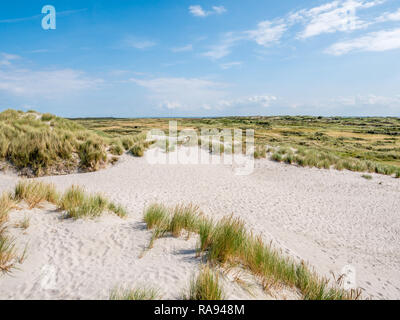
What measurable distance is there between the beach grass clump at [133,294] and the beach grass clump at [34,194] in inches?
147

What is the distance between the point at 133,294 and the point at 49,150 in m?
11.3

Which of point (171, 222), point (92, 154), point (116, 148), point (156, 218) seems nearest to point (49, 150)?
point (92, 154)

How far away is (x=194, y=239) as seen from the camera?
169 inches

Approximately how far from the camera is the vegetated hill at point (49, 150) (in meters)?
10.6

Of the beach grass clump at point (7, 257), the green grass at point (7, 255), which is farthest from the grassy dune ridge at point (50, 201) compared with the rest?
the beach grass clump at point (7, 257)

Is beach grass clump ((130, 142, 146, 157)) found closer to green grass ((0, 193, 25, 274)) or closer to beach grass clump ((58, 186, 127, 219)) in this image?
beach grass clump ((58, 186, 127, 219))

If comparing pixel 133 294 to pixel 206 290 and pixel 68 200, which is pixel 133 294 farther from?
pixel 68 200

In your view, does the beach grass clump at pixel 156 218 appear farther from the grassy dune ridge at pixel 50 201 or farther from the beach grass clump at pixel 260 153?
the beach grass clump at pixel 260 153

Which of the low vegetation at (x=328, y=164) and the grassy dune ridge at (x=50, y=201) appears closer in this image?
the grassy dune ridge at (x=50, y=201)

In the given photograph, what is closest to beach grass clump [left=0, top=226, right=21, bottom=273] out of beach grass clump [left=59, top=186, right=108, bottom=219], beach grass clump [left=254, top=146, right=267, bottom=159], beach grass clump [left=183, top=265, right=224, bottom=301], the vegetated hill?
beach grass clump [left=59, top=186, right=108, bottom=219]

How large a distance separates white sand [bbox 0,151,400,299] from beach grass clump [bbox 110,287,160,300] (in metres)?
0.15

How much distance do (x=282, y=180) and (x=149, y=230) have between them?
9709 mm
